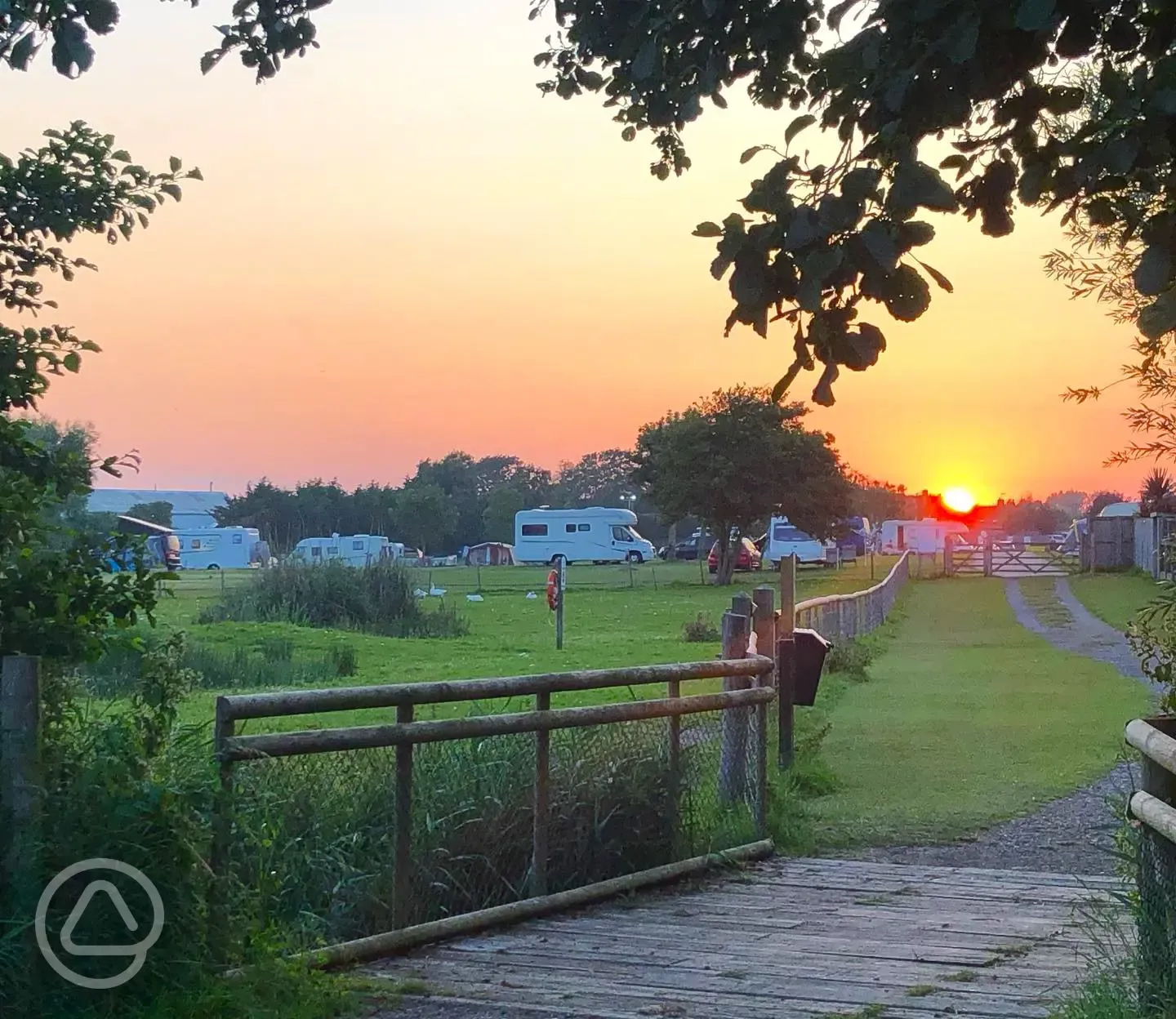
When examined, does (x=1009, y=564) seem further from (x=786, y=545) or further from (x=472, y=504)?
(x=472, y=504)

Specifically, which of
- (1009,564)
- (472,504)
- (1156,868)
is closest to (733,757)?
(1156,868)

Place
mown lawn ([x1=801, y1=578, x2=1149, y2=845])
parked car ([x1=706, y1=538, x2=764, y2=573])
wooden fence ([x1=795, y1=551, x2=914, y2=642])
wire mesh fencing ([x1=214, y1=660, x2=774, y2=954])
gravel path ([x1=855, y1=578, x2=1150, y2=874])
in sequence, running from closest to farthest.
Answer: wire mesh fencing ([x1=214, y1=660, x2=774, y2=954]), gravel path ([x1=855, y1=578, x2=1150, y2=874]), mown lawn ([x1=801, y1=578, x2=1149, y2=845]), wooden fence ([x1=795, y1=551, x2=914, y2=642]), parked car ([x1=706, y1=538, x2=764, y2=573])

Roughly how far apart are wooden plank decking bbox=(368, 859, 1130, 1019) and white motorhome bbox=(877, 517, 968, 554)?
65594 millimetres

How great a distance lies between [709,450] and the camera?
58156 mm

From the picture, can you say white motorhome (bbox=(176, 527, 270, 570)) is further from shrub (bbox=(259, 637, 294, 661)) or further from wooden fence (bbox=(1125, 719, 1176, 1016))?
wooden fence (bbox=(1125, 719, 1176, 1016))

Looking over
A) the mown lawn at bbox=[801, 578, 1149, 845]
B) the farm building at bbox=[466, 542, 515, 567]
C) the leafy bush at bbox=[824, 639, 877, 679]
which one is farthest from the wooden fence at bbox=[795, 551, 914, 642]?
the farm building at bbox=[466, 542, 515, 567]

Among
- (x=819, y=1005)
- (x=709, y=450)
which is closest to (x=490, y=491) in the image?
(x=709, y=450)

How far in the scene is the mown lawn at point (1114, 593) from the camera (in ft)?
116

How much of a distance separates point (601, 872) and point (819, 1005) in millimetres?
2382

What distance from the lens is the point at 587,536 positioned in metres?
75.3

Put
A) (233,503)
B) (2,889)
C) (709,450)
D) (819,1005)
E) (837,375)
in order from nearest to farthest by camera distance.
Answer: (837,375)
(2,889)
(819,1005)
(709,450)
(233,503)

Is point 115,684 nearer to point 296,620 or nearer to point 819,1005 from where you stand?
point 819,1005
